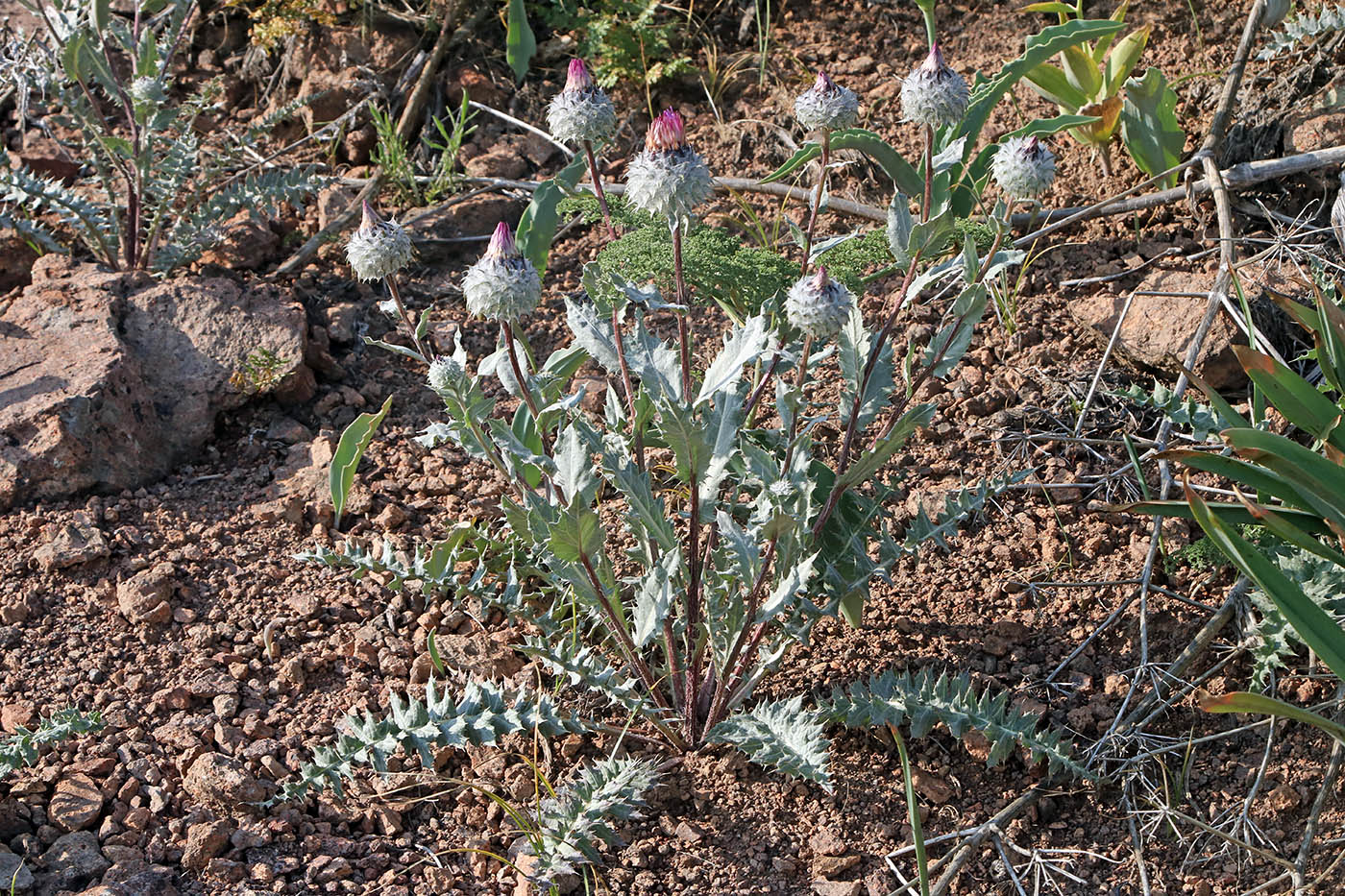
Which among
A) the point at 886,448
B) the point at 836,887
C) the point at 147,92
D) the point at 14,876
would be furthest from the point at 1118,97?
the point at 14,876

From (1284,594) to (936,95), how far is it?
3.71 feet

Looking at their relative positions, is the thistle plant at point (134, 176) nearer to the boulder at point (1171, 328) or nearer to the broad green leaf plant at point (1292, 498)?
the boulder at point (1171, 328)

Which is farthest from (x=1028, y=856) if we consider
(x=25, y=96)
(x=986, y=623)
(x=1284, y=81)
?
(x=25, y=96)

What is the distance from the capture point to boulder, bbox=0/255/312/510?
330 cm

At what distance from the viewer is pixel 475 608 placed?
3.00m

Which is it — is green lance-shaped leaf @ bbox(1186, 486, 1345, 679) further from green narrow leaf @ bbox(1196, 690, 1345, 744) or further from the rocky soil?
the rocky soil

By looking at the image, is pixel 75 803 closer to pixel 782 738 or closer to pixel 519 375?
pixel 519 375

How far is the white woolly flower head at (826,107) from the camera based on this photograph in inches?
97.8

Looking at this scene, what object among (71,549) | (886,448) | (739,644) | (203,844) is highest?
(886,448)

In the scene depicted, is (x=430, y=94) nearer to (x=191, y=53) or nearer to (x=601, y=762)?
(x=191, y=53)

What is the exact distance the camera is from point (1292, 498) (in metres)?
2.42

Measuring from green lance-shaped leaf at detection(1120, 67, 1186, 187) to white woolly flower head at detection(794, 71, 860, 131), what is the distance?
158 cm

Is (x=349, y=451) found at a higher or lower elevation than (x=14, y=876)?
higher

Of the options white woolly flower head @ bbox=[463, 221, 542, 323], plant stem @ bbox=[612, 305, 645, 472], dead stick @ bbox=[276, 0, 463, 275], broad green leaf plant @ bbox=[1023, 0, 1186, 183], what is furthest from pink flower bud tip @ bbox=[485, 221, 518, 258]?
broad green leaf plant @ bbox=[1023, 0, 1186, 183]
